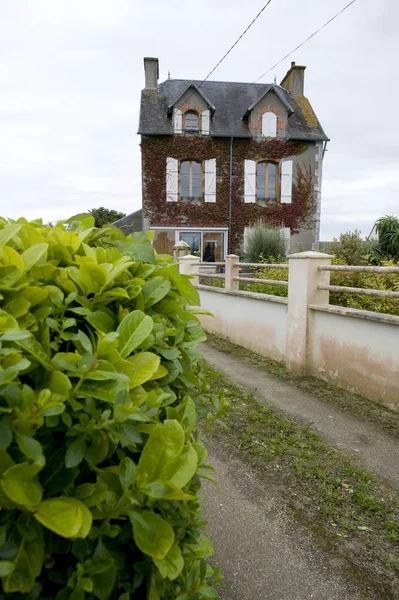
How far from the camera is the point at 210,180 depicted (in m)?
17.7

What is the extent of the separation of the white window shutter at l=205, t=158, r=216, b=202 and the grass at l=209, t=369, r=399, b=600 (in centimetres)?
1501

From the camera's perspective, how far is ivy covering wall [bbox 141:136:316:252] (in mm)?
17375

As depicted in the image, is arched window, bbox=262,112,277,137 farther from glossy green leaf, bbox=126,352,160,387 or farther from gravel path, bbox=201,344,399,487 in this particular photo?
glossy green leaf, bbox=126,352,160,387

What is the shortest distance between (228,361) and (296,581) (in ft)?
12.9

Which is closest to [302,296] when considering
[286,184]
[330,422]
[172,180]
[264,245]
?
[330,422]

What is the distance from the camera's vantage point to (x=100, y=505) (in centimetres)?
71

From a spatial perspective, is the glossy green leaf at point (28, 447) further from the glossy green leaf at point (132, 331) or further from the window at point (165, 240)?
the window at point (165, 240)

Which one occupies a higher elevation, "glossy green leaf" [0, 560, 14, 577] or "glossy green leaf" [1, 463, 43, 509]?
"glossy green leaf" [1, 463, 43, 509]

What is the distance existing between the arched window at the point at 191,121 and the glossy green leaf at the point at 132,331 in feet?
59.0

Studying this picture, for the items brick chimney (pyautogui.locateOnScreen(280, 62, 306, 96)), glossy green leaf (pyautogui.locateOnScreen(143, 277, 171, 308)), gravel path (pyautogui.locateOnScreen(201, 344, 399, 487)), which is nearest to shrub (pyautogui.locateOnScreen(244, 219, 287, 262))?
gravel path (pyautogui.locateOnScreen(201, 344, 399, 487))

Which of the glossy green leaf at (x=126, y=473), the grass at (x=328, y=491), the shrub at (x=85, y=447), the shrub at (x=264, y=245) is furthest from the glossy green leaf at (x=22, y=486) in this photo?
the shrub at (x=264, y=245)

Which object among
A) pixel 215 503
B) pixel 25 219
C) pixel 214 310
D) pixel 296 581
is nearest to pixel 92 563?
pixel 25 219

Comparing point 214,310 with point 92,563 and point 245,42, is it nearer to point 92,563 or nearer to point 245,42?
point 245,42

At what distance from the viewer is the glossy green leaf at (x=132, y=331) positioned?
843 millimetres
